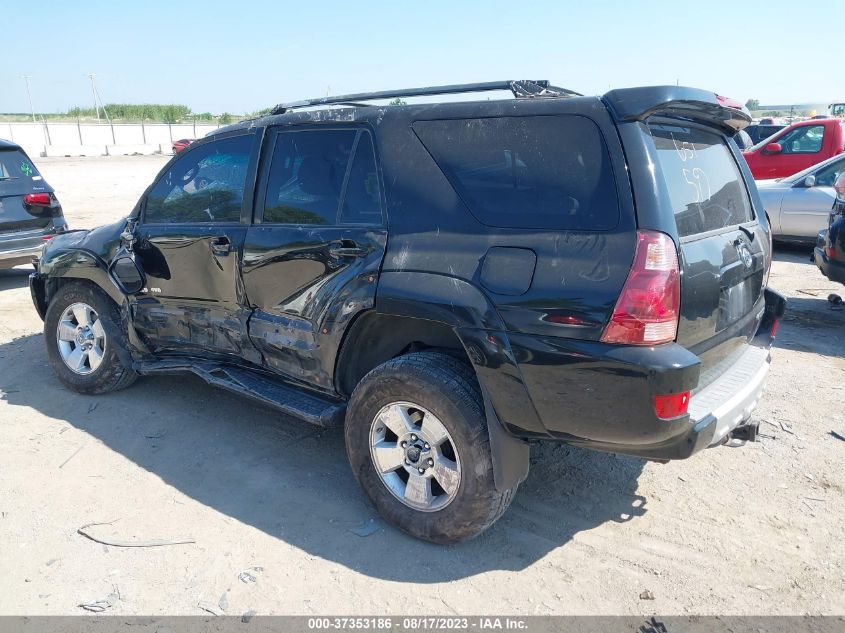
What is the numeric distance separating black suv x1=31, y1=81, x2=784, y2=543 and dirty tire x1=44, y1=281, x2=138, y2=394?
0.81 m

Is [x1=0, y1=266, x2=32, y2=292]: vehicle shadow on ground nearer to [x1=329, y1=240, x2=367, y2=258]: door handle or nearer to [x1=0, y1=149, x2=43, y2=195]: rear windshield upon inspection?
[x1=0, y1=149, x2=43, y2=195]: rear windshield

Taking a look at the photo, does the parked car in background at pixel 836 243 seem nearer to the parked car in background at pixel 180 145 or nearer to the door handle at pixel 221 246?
the door handle at pixel 221 246

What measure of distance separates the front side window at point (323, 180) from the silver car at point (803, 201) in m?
7.27

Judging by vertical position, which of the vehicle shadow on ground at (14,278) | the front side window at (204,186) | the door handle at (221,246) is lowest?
the vehicle shadow on ground at (14,278)

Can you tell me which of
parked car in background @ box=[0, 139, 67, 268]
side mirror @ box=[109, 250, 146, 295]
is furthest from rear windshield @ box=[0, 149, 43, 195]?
side mirror @ box=[109, 250, 146, 295]

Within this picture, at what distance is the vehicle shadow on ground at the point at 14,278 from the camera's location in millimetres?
8641

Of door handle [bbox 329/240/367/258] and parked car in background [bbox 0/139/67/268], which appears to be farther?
parked car in background [bbox 0/139/67/268]

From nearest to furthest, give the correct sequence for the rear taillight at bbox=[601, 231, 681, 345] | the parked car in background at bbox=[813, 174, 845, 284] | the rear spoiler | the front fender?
1. the rear taillight at bbox=[601, 231, 681, 345]
2. the rear spoiler
3. the front fender
4. the parked car in background at bbox=[813, 174, 845, 284]

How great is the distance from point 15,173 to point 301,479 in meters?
6.50

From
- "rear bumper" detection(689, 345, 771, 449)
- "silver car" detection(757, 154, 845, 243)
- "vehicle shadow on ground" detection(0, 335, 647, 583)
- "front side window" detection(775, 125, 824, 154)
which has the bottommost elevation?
"vehicle shadow on ground" detection(0, 335, 647, 583)

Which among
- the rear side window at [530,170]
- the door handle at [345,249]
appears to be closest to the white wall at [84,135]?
the door handle at [345,249]

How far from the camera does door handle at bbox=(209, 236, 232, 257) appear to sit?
399 centimetres

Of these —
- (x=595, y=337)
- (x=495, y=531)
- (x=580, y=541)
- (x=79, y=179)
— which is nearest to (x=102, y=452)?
(x=495, y=531)

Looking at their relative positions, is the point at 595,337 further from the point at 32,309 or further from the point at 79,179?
the point at 79,179
